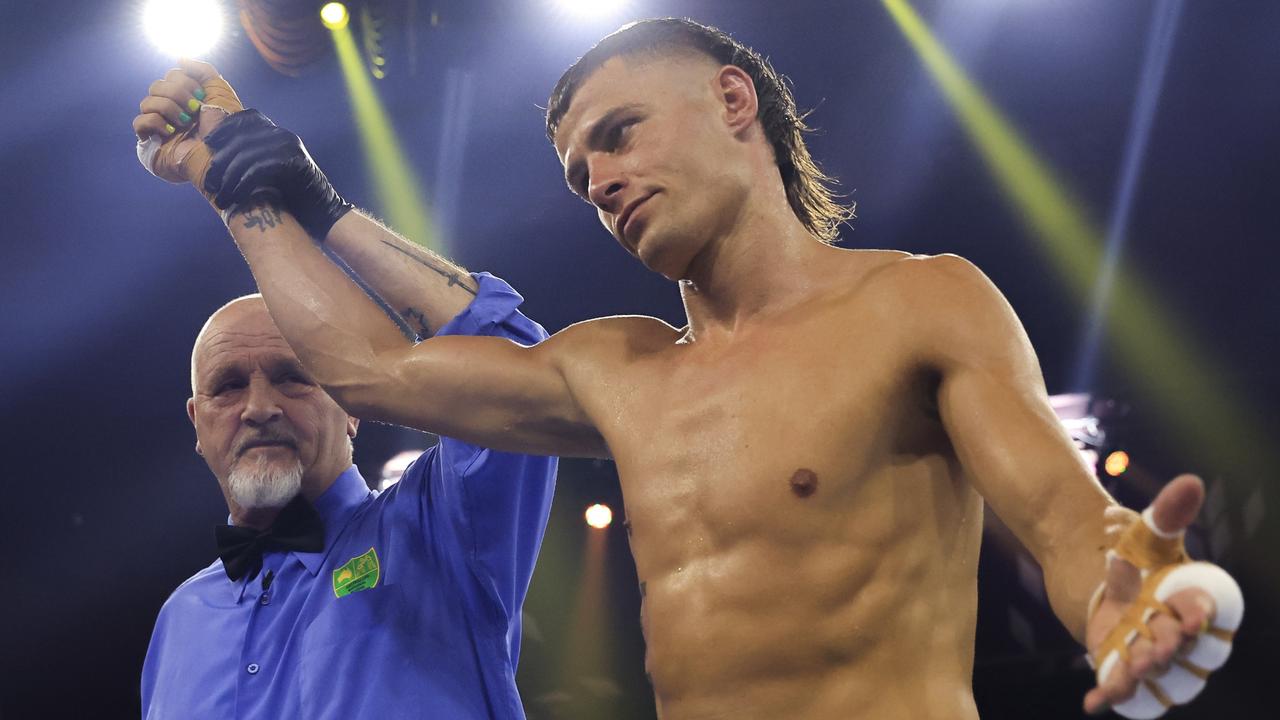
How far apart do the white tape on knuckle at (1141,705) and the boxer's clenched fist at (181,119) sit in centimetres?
146

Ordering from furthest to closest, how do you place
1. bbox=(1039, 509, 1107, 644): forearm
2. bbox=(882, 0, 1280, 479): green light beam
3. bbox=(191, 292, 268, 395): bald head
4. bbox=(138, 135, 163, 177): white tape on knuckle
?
bbox=(882, 0, 1280, 479): green light beam < bbox=(191, 292, 268, 395): bald head < bbox=(138, 135, 163, 177): white tape on knuckle < bbox=(1039, 509, 1107, 644): forearm

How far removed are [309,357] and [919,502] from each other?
2.82ft

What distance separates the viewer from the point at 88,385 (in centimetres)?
455

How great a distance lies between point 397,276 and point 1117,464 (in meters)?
3.76

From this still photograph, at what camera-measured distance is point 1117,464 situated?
15.3 feet

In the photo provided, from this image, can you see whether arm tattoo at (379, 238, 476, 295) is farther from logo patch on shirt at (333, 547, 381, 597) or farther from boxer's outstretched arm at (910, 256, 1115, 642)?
boxer's outstretched arm at (910, 256, 1115, 642)

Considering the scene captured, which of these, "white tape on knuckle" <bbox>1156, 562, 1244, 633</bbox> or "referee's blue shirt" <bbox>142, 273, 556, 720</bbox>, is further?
"referee's blue shirt" <bbox>142, 273, 556, 720</bbox>

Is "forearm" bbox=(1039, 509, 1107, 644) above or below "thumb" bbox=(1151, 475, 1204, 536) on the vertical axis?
below

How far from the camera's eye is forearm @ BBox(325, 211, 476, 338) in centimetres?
179

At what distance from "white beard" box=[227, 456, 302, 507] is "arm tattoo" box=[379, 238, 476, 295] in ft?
1.45

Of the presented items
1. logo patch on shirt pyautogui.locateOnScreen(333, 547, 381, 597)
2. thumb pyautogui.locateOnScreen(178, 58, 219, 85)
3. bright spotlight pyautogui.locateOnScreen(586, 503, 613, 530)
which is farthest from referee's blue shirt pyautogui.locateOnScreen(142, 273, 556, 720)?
bright spotlight pyautogui.locateOnScreen(586, 503, 613, 530)

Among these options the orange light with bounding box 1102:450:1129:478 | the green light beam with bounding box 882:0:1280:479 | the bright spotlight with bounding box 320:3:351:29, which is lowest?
the orange light with bounding box 1102:450:1129:478

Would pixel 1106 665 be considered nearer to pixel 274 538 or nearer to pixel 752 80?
pixel 752 80

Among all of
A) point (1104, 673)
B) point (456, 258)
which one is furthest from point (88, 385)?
point (1104, 673)
